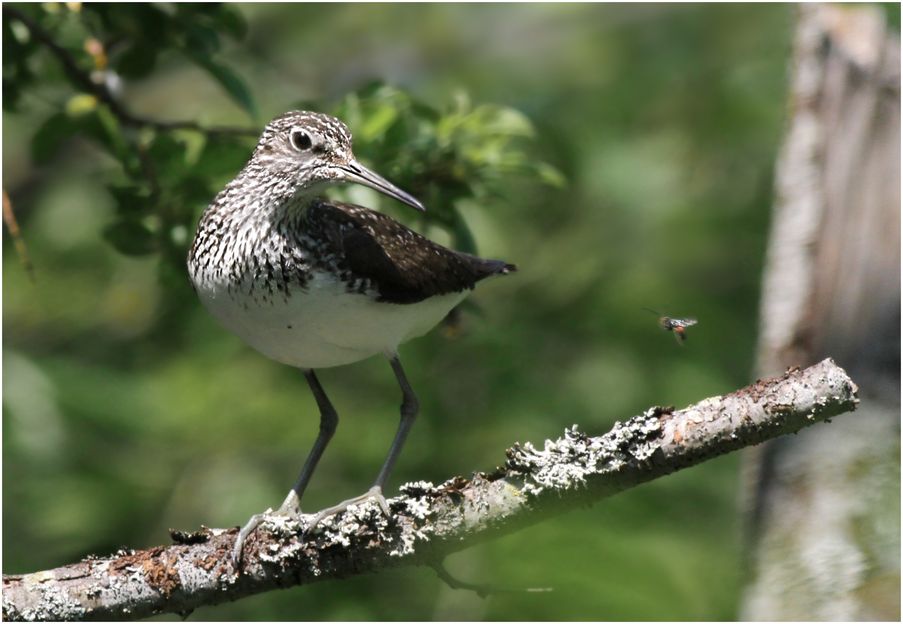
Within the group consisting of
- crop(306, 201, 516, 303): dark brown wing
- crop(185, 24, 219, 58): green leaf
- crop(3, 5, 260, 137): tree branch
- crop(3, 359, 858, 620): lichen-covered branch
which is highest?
crop(185, 24, 219, 58): green leaf

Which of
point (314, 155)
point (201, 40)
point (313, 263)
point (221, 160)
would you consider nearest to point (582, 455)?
point (313, 263)

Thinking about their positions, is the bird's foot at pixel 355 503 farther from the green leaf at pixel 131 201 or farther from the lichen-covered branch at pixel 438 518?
the green leaf at pixel 131 201

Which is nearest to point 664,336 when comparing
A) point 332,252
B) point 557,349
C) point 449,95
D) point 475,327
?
point 557,349

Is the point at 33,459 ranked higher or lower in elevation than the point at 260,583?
higher

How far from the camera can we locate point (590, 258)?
922 centimetres

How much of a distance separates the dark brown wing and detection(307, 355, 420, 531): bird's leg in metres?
0.45

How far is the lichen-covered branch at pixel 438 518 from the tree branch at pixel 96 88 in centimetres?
257

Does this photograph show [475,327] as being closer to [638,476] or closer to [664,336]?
[664,336]

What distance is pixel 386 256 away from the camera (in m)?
5.24

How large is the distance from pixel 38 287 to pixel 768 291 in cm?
547

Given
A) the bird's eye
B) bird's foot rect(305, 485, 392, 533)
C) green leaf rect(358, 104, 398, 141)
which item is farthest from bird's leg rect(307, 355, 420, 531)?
green leaf rect(358, 104, 398, 141)

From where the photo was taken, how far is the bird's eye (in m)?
5.37

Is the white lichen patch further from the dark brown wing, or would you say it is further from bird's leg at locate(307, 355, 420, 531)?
the dark brown wing

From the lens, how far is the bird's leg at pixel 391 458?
4484 mm
